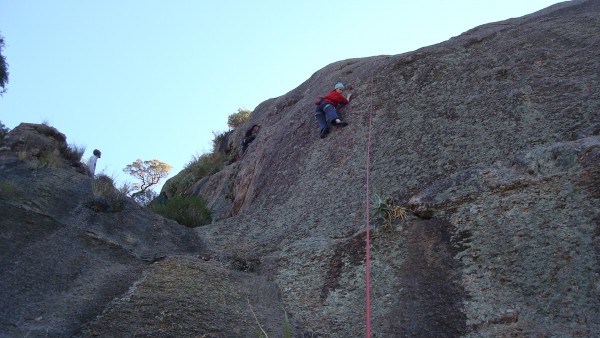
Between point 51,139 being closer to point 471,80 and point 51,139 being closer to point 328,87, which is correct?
point 328,87

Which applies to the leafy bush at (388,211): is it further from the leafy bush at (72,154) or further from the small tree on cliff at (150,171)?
the small tree on cliff at (150,171)

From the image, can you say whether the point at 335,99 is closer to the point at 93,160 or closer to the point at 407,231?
the point at 407,231

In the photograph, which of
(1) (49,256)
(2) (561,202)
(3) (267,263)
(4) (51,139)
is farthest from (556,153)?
(4) (51,139)

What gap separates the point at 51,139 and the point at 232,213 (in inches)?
152

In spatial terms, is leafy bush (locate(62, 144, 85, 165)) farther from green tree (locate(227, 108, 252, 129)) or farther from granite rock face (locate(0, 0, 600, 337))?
green tree (locate(227, 108, 252, 129))

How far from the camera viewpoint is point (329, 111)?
37.0ft

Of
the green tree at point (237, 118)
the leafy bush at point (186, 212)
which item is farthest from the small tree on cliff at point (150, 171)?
the leafy bush at point (186, 212)

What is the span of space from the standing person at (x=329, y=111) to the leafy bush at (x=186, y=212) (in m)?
2.63

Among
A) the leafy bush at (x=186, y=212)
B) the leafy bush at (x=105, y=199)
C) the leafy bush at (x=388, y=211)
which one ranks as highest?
the leafy bush at (x=105, y=199)

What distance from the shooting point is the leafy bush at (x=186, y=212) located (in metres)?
11.1

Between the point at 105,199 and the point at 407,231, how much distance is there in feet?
13.4

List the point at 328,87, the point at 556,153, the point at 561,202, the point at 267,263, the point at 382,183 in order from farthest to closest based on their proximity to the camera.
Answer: the point at 328,87 < the point at 382,183 < the point at 267,263 < the point at 556,153 < the point at 561,202

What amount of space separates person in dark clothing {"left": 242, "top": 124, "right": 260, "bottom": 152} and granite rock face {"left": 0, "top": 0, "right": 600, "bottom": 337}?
14.1 ft

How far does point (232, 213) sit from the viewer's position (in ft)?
41.2
